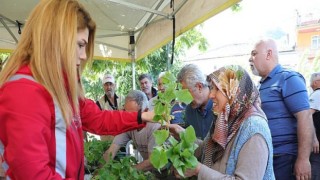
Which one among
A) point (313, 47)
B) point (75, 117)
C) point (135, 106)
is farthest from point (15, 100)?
point (313, 47)

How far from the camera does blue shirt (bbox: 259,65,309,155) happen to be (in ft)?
6.73

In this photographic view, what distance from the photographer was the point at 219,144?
4.69ft

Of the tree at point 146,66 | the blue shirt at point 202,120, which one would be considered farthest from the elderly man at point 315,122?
the tree at point 146,66

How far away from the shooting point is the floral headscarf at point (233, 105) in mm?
1417

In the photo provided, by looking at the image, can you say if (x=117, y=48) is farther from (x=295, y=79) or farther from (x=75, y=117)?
(x=75, y=117)

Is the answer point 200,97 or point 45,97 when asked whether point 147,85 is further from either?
point 45,97

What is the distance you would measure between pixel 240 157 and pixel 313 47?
64.6ft

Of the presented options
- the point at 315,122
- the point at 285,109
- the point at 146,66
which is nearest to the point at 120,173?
the point at 285,109

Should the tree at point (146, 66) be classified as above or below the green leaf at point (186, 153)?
above

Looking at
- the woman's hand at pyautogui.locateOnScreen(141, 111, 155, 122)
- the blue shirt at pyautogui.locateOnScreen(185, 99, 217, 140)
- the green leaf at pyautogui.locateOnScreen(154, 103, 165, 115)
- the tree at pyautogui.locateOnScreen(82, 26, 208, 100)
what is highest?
the tree at pyautogui.locateOnScreen(82, 26, 208, 100)

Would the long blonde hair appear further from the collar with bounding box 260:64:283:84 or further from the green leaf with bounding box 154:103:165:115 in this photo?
the collar with bounding box 260:64:283:84

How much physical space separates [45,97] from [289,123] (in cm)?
175

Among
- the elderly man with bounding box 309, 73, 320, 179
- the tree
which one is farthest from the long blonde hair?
the tree

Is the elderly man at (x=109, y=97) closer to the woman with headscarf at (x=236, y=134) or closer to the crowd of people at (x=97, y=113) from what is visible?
the crowd of people at (x=97, y=113)
